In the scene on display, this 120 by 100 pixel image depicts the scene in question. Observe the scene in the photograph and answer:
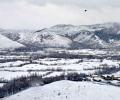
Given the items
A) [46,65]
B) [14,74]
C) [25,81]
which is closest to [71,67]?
[46,65]

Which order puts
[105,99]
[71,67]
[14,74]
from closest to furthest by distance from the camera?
1. [105,99]
2. [14,74]
3. [71,67]

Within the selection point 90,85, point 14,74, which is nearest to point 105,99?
point 90,85

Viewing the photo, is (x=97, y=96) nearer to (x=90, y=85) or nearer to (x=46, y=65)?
(x=90, y=85)

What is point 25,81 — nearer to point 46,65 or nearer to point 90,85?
point 90,85

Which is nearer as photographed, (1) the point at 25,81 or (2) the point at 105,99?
(2) the point at 105,99

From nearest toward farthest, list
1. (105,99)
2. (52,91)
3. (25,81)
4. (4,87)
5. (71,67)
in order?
(105,99)
(52,91)
(4,87)
(25,81)
(71,67)

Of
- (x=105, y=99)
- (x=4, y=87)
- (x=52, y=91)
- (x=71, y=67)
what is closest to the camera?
(x=105, y=99)
